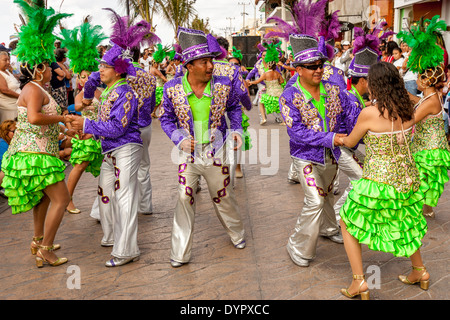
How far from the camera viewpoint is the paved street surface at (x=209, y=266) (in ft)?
12.8

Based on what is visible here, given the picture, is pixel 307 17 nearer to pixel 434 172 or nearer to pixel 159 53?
pixel 434 172

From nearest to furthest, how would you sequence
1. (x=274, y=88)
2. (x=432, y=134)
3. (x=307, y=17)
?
(x=307, y=17), (x=432, y=134), (x=274, y=88)

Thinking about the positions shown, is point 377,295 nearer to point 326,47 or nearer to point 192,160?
point 192,160

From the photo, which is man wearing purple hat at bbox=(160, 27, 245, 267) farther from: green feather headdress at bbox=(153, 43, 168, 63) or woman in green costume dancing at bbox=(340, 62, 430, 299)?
green feather headdress at bbox=(153, 43, 168, 63)

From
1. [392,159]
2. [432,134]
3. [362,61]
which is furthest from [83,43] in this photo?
[432,134]

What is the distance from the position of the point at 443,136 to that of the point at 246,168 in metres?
3.69

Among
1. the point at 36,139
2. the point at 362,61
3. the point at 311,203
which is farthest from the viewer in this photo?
the point at 362,61

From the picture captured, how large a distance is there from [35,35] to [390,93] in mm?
3044

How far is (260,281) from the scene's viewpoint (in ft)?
13.4

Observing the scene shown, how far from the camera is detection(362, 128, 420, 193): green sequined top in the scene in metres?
3.52

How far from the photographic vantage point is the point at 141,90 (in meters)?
5.58

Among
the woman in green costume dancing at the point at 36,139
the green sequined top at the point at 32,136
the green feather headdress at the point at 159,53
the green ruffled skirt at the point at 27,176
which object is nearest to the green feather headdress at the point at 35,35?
the woman in green costume dancing at the point at 36,139

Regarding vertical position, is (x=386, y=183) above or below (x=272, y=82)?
below
